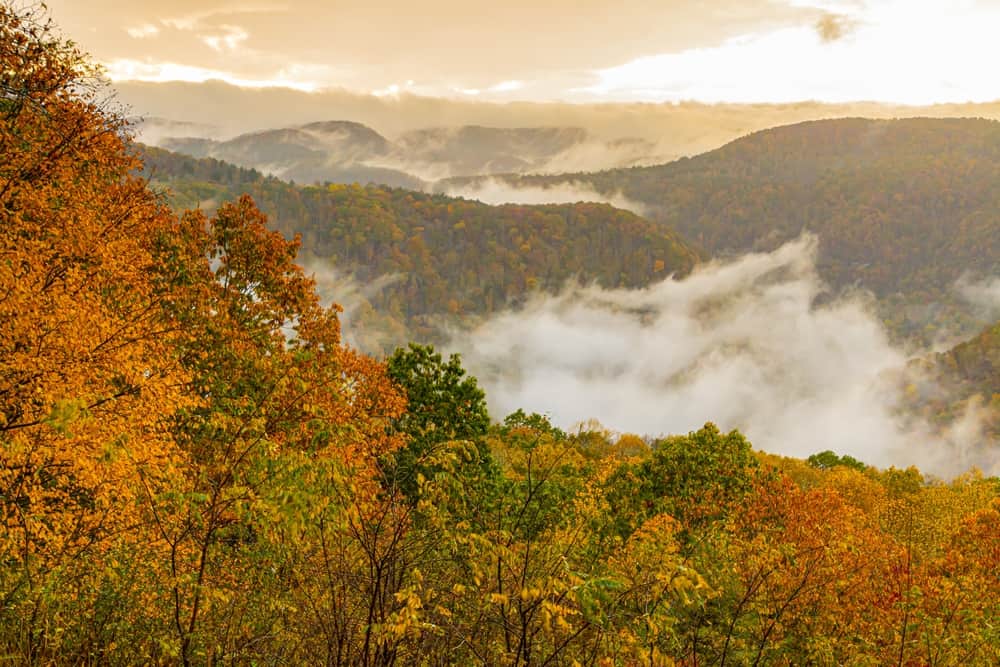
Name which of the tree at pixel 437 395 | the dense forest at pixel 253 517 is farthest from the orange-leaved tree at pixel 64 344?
the tree at pixel 437 395

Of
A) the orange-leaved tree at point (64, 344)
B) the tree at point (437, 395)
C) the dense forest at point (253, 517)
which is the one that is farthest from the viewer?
the tree at point (437, 395)

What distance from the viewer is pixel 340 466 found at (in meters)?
8.29

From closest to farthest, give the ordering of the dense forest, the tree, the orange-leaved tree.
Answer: the dense forest → the orange-leaved tree → the tree

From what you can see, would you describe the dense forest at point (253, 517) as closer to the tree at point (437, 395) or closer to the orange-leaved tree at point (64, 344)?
the orange-leaved tree at point (64, 344)

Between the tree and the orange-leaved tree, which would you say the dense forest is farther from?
the tree

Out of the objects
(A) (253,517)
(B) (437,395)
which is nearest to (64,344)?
(A) (253,517)

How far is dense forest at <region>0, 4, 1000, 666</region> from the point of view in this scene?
8445 mm

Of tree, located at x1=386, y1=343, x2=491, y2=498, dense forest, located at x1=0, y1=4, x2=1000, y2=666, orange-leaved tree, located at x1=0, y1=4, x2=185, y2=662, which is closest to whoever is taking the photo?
dense forest, located at x1=0, y1=4, x2=1000, y2=666

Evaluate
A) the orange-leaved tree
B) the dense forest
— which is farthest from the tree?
the orange-leaved tree

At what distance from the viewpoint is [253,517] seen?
8.30 m

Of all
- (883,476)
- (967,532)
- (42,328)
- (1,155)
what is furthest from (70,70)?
(883,476)

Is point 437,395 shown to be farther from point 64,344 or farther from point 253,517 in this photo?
point 253,517

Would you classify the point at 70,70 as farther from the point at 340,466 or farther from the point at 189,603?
the point at 340,466

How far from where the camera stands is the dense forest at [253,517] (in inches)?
332
